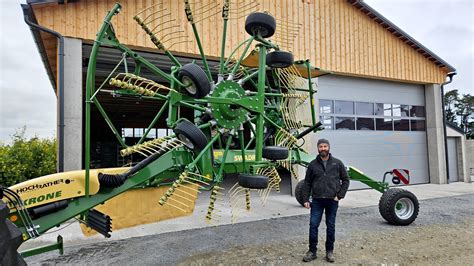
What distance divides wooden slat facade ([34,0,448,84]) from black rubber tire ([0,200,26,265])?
18.0ft

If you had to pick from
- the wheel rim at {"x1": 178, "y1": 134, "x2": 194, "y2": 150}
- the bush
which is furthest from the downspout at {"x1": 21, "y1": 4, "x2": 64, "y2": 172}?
the wheel rim at {"x1": 178, "y1": 134, "x2": 194, "y2": 150}

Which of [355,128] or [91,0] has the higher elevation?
[91,0]

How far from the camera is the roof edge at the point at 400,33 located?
11.2m

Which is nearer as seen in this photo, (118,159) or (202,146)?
(202,146)

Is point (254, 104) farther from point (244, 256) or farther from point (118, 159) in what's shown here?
point (118, 159)

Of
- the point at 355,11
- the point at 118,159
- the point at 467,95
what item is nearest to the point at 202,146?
the point at 355,11

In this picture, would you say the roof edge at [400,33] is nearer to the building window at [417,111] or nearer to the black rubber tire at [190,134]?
the building window at [417,111]

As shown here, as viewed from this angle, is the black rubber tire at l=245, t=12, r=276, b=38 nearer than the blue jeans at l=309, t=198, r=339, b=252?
Yes

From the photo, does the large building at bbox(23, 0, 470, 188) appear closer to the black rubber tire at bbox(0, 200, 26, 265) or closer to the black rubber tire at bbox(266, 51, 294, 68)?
the black rubber tire at bbox(266, 51, 294, 68)

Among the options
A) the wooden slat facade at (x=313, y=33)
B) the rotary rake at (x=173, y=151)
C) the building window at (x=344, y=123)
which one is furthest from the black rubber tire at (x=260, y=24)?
the building window at (x=344, y=123)

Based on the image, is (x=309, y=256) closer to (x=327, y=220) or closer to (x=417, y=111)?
(x=327, y=220)

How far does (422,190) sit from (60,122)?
429 inches

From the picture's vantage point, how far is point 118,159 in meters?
19.2

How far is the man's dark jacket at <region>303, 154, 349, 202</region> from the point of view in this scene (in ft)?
14.4
